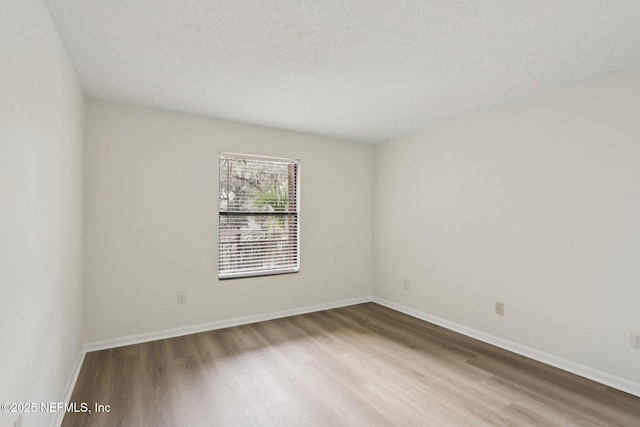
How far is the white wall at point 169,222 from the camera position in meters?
2.90

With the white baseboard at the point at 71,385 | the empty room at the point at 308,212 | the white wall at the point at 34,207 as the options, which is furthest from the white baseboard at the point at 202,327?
the white wall at the point at 34,207

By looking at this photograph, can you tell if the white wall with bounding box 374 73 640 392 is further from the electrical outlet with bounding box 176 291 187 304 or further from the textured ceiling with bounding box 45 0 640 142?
the electrical outlet with bounding box 176 291 187 304

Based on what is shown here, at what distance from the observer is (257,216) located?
3.73 m

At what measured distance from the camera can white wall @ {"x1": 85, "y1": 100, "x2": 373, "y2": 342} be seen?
9.51 feet

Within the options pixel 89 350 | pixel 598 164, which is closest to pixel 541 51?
pixel 598 164

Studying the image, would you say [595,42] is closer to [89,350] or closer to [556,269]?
[556,269]

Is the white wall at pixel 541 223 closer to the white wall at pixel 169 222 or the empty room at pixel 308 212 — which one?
the empty room at pixel 308 212

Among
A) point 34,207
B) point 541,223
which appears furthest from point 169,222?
point 541,223

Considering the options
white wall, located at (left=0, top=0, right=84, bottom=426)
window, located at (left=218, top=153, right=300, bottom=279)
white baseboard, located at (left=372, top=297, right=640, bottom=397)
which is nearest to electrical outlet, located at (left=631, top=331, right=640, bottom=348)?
white baseboard, located at (left=372, top=297, right=640, bottom=397)

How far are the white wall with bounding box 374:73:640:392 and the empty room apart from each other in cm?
2

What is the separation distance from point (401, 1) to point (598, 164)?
207 centimetres

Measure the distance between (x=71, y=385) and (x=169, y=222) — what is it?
154cm

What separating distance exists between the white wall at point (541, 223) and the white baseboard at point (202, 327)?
125cm

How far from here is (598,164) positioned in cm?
239
